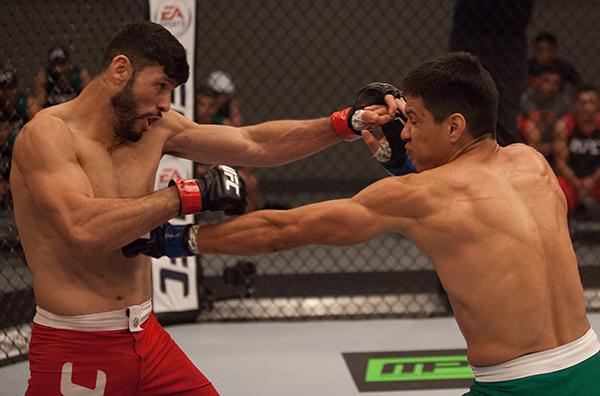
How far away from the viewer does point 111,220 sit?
7.59ft

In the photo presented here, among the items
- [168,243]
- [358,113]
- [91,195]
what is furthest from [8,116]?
[168,243]

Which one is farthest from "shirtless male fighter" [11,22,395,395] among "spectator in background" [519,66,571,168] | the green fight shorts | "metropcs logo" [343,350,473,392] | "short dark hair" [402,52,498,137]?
"spectator in background" [519,66,571,168]

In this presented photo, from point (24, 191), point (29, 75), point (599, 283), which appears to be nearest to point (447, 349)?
point (599, 283)

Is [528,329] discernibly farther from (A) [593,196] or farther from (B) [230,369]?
(A) [593,196]

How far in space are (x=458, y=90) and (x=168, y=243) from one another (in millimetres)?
802

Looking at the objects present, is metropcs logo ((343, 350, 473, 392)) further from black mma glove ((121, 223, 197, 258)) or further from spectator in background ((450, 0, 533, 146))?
black mma glove ((121, 223, 197, 258))

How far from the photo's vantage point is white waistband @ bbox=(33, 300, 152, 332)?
2453 millimetres

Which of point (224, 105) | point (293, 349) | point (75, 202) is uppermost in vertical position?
point (75, 202)

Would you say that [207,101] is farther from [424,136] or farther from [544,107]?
[424,136]

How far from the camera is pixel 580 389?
6.89 feet

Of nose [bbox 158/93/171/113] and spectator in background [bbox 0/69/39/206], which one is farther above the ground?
nose [bbox 158/93/171/113]

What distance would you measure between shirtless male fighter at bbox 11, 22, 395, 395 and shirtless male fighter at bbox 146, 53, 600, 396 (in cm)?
43

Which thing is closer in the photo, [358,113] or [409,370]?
[358,113]

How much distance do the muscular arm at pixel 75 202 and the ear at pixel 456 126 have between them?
693 mm
